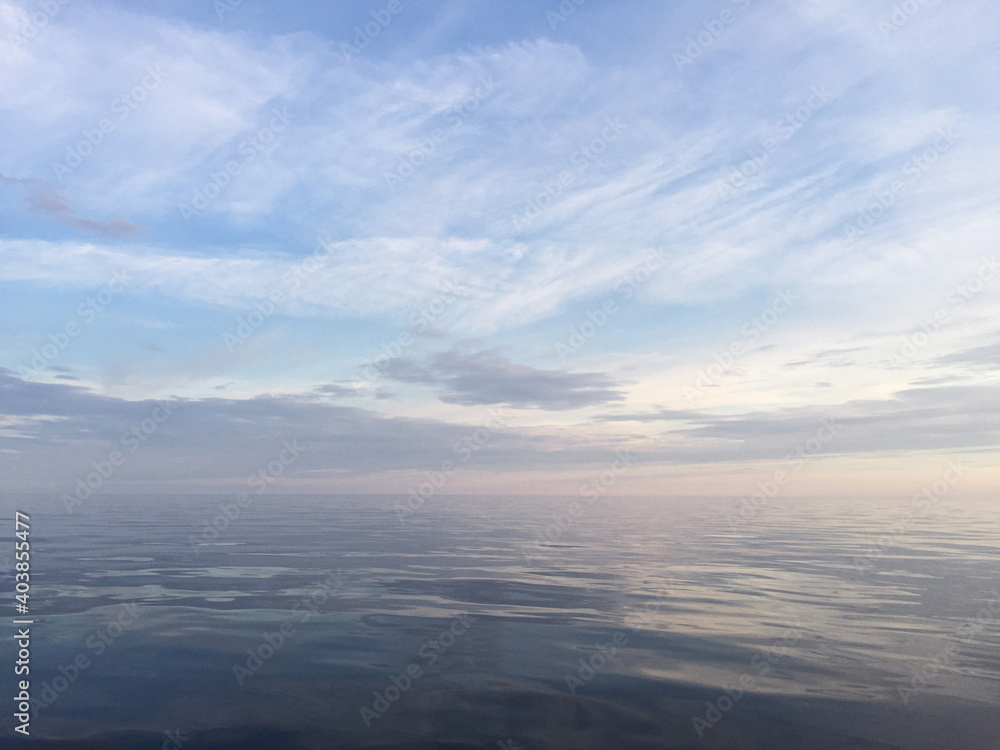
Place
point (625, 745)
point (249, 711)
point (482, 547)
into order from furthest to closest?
point (482, 547), point (249, 711), point (625, 745)

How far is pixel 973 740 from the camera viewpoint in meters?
12.4

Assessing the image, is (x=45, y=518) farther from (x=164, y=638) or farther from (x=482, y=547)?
(x=164, y=638)

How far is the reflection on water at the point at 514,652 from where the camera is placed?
1292cm

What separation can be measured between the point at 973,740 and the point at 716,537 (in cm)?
4137

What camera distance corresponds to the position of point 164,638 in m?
19.2

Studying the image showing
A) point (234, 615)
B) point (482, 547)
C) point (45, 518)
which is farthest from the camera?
point (45, 518)

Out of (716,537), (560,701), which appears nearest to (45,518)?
(716,537)

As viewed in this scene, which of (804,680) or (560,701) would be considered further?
(804,680)

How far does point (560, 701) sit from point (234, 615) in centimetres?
1386

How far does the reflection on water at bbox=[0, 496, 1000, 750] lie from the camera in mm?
12922

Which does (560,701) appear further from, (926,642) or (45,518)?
(45,518)

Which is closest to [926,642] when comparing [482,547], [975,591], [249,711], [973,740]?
[973,740]

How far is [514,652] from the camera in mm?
18156

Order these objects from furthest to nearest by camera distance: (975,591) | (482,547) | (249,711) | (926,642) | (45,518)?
(45,518), (482,547), (975,591), (926,642), (249,711)
